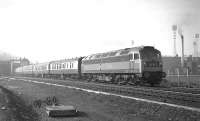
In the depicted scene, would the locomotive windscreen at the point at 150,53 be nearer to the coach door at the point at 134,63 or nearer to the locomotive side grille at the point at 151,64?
the locomotive side grille at the point at 151,64

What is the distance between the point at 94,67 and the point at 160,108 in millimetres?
21954

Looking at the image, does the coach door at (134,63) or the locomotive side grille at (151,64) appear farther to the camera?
the coach door at (134,63)

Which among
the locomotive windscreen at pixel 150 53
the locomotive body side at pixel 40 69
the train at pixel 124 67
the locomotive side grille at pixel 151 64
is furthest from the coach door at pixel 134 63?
the locomotive body side at pixel 40 69

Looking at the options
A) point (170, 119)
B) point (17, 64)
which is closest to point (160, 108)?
point (170, 119)

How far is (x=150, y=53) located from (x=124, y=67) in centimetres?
335

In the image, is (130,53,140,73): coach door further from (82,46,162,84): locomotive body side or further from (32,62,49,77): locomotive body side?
(32,62,49,77): locomotive body side

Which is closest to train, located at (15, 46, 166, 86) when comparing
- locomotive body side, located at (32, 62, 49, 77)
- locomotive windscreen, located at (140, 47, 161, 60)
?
locomotive windscreen, located at (140, 47, 161, 60)

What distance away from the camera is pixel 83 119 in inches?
426

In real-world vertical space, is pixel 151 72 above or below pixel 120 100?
above

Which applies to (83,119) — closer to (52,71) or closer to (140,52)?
(140,52)

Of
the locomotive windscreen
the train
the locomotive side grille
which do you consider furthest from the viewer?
the locomotive windscreen

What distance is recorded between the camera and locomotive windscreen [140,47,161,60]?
983 inches

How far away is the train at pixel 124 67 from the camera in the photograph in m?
24.8

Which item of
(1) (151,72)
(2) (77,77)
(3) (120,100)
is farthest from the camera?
(2) (77,77)
